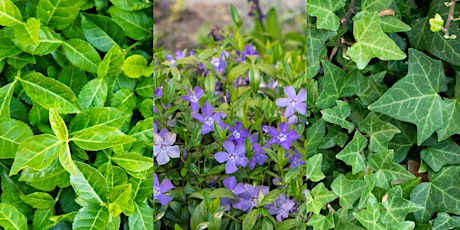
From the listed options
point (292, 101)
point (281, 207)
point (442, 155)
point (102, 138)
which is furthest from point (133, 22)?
point (442, 155)

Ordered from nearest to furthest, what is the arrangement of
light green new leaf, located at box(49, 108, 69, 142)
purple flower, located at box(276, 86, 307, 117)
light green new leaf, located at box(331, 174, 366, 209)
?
light green new leaf, located at box(49, 108, 69, 142) < light green new leaf, located at box(331, 174, 366, 209) < purple flower, located at box(276, 86, 307, 117)

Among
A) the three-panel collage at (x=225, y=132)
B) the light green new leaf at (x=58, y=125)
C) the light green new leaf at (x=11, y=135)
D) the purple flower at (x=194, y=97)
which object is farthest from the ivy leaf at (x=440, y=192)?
the light green new leaf at (x=11, y=135)

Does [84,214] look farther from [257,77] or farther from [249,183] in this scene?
[257,77]

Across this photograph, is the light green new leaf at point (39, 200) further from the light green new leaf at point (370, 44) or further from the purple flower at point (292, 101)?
the light green new leaf at point (370, 44)

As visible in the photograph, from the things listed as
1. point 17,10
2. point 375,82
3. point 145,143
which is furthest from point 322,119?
point 17,10

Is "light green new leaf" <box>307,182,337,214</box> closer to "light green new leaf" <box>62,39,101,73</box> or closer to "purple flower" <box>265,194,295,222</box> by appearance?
"purple flower" <box>265,194,295,222</box>

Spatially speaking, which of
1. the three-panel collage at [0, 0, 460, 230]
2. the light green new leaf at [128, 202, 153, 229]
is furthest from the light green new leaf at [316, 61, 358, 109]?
the light green new leaf at [128, 202, 153, 229]
